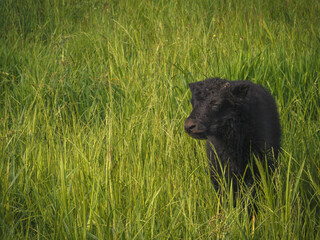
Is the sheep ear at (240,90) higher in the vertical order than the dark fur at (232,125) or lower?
higher

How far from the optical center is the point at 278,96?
177 inches

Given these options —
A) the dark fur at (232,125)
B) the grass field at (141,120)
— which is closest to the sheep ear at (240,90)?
the dark fur at (232,125)

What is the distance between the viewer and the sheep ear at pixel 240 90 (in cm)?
331

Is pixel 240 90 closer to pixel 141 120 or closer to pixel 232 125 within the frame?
pixel 232 125

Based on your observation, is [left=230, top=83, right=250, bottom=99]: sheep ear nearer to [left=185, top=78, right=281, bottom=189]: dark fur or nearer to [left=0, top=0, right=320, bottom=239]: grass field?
[left=185, top=78, right=281, bottom=189]: dark fur

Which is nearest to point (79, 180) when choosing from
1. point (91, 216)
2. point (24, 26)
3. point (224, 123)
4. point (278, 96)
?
point (91, 216)

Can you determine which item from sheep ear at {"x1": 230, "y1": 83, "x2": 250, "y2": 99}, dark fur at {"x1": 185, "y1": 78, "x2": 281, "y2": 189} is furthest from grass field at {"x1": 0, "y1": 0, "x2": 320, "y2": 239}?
sheep ear at {"x1": 230, "y1": 83, "x2": 250, "y2": 99}

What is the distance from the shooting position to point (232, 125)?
10.9 ft

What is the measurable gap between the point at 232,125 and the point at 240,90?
233 millimetres

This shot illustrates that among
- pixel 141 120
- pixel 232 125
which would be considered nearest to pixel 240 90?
pixel 232 125

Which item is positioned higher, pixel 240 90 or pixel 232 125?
pixel 240 90

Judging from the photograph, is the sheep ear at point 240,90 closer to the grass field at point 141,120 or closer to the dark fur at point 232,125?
the dark fur at point 232,125

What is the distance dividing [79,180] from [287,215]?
1180 millimetres

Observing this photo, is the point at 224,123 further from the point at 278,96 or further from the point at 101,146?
the point at 278,96
